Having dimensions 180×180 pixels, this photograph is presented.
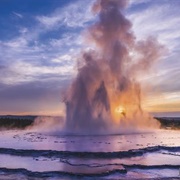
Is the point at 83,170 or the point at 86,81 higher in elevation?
the point at 86,81

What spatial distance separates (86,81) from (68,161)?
1006 inches

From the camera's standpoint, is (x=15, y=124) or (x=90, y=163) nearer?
(x=90, y=163)

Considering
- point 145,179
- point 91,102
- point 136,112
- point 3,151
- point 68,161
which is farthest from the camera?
point 136,112

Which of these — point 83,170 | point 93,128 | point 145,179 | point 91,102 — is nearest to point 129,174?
point 145,179

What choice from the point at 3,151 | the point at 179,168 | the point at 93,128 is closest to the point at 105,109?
the point at 93,128

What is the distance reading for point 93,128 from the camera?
39844 mm

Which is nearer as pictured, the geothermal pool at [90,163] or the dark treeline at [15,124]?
the geothermal pool at [90,163]

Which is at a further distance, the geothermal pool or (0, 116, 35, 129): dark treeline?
(0, 116, 35, 129): dark treeline

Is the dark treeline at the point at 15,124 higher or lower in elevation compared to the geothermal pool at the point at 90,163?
higher

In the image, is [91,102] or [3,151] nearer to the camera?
[3,151]

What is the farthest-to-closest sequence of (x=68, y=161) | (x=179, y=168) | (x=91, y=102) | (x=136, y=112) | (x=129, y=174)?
(x=136, y=112)
(x=91, y=102)
(x=68, y=161)
(x=179, y=168)
(x=129, y=174)

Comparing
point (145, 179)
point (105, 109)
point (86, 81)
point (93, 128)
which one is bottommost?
point (145, 179)

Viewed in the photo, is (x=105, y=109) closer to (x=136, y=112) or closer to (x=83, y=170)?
(x=136, y=112)

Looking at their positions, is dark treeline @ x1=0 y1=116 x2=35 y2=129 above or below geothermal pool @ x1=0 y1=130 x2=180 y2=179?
above
